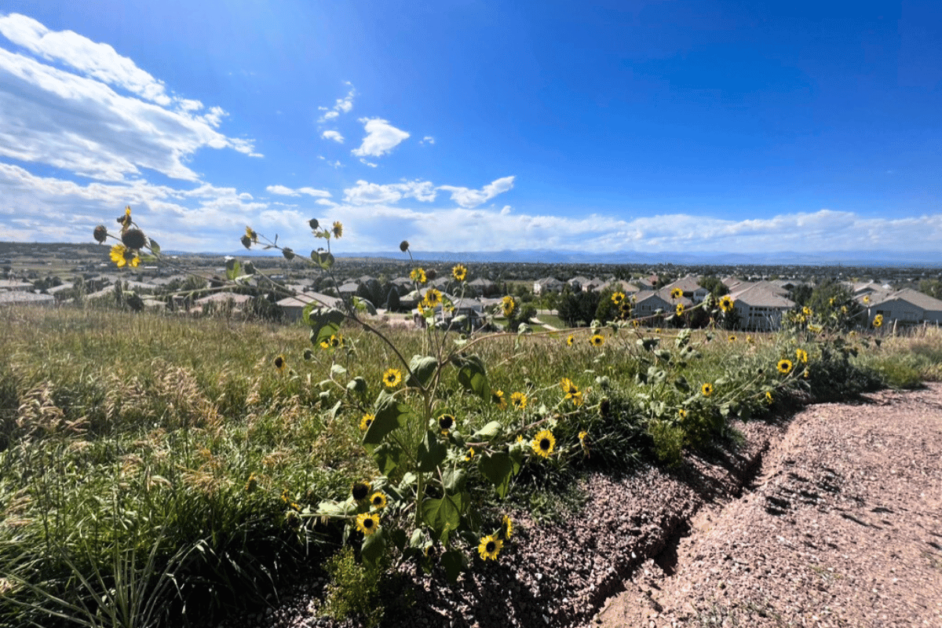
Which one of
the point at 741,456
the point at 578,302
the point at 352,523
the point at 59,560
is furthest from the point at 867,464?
the point at 578,302

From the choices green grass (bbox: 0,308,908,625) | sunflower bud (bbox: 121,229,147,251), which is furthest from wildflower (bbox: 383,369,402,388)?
sunflower bud (bbox: 121,229,147,251)

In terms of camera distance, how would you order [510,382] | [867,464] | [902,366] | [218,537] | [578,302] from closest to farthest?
[218,537] → [867,464] → [510,382] → [902,366] → [578,302]

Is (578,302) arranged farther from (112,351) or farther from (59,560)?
(59,560)

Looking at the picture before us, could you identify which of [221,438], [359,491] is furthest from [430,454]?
[221,438]

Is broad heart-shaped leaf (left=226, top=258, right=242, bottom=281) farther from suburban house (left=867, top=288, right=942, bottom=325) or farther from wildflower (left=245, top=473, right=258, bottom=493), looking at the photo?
Answer: suburban house (left=867, top=288, right=942, bottom=325)

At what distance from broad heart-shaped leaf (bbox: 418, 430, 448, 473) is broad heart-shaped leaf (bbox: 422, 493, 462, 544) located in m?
0.14

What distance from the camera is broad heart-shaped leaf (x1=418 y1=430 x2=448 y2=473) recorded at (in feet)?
4.09

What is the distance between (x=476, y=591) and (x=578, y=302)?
25995 millimetres

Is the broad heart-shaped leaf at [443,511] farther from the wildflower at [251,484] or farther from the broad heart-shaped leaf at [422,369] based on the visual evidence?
the wildflower at [251,484]

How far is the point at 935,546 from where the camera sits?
2.02m

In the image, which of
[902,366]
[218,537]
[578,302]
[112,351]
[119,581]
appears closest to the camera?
[119,581]

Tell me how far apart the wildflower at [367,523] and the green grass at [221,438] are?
1.08ft

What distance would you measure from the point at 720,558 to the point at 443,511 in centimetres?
140

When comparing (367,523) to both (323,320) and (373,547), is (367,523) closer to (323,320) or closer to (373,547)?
(373,547)
